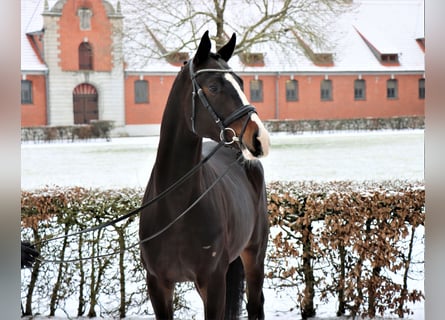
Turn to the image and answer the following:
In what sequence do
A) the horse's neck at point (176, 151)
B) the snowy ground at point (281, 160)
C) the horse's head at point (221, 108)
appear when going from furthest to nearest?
the snowy ground at point (281, 160) < the horse's neck at point (176, 151) < the horse's head at point (221, 108)

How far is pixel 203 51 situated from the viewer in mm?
2646

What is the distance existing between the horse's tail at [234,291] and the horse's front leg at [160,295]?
83 cm

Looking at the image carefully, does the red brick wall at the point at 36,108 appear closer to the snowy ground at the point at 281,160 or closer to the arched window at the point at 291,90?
the snowy ground at the point at 281,160

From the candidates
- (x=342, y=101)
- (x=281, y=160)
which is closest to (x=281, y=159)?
(x=281, y=160)

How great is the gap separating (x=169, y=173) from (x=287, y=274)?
242 cm

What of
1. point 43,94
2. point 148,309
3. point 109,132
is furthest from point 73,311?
point 43,94

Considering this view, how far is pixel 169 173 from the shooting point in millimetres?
2807

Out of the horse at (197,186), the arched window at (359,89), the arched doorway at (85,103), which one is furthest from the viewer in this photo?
the arched window at (359,89)

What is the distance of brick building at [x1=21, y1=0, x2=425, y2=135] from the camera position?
29.5 m

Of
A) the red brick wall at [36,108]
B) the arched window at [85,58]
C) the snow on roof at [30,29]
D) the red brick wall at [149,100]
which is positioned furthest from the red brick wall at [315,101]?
the snow on roof at [30,29]

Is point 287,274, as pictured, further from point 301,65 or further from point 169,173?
point 301,65

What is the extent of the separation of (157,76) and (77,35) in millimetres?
5698

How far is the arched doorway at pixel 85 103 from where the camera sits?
30469 mm

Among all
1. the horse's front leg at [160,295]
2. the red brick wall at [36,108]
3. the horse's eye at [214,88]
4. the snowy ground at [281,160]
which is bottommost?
the snowy ground at [281,160]
